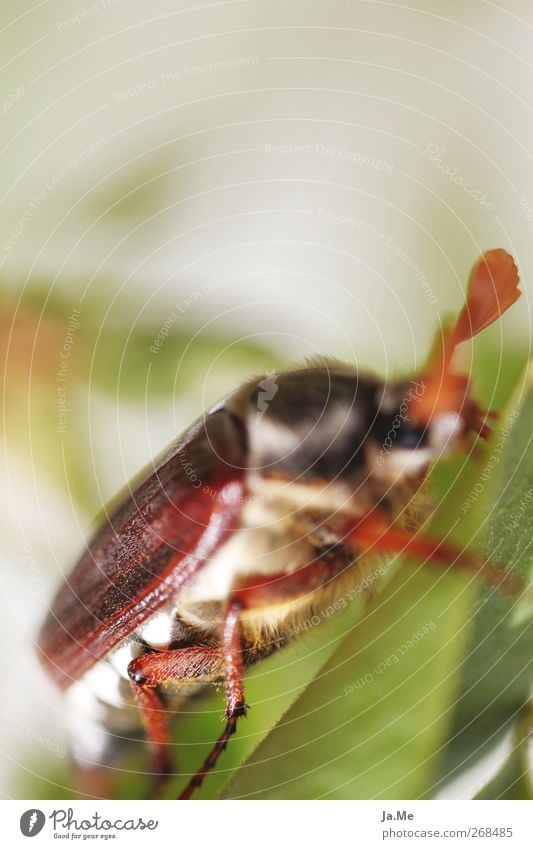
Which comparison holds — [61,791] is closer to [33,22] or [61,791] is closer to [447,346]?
[447,346]

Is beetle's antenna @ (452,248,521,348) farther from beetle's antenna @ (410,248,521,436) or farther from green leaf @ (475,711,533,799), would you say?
green leaf @ (475,711,533,799)

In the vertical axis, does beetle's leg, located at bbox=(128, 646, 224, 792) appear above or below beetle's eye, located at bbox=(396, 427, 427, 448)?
below

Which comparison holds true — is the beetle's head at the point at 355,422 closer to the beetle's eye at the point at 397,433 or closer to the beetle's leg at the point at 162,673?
the beetle's eye at the point at 397,433

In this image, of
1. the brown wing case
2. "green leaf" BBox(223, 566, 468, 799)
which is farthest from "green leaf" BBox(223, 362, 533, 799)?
the brown wing case

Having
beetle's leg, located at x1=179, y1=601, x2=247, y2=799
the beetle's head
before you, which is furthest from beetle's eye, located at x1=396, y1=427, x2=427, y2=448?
beetle's leg, located at x1=179, y1=601, x2=247, y2=799
